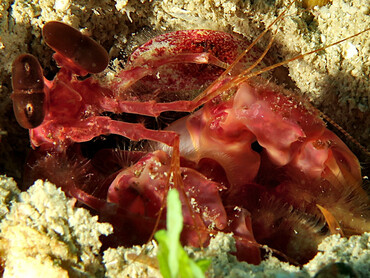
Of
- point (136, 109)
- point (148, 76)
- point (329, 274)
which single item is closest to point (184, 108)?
point (136, 109)

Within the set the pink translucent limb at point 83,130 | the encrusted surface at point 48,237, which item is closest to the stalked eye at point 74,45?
the pink translucent limb at point 83,130

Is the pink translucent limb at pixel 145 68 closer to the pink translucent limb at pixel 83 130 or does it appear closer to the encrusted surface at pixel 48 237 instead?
the pink translucent limb at pixel 83 130

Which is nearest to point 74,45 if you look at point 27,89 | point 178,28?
point 27,89

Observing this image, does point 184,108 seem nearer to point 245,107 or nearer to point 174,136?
point 174,136

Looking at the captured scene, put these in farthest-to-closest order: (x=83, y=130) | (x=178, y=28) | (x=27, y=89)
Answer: (x=178, y=28)
(x=83, y=130)
(x=27, y=89)

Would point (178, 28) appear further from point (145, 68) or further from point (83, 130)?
point (83, 130)

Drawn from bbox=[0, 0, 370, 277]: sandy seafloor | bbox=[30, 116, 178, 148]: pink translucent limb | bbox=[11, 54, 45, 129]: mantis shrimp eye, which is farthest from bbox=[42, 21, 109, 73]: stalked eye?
bbox=[0, 0, 370, 277]: sandy seafloor

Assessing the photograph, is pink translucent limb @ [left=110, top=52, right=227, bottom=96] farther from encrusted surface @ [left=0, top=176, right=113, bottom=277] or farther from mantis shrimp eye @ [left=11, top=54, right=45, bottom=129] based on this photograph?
encrusted surface @ [left=0, top=176, right=113, bottom=277]
